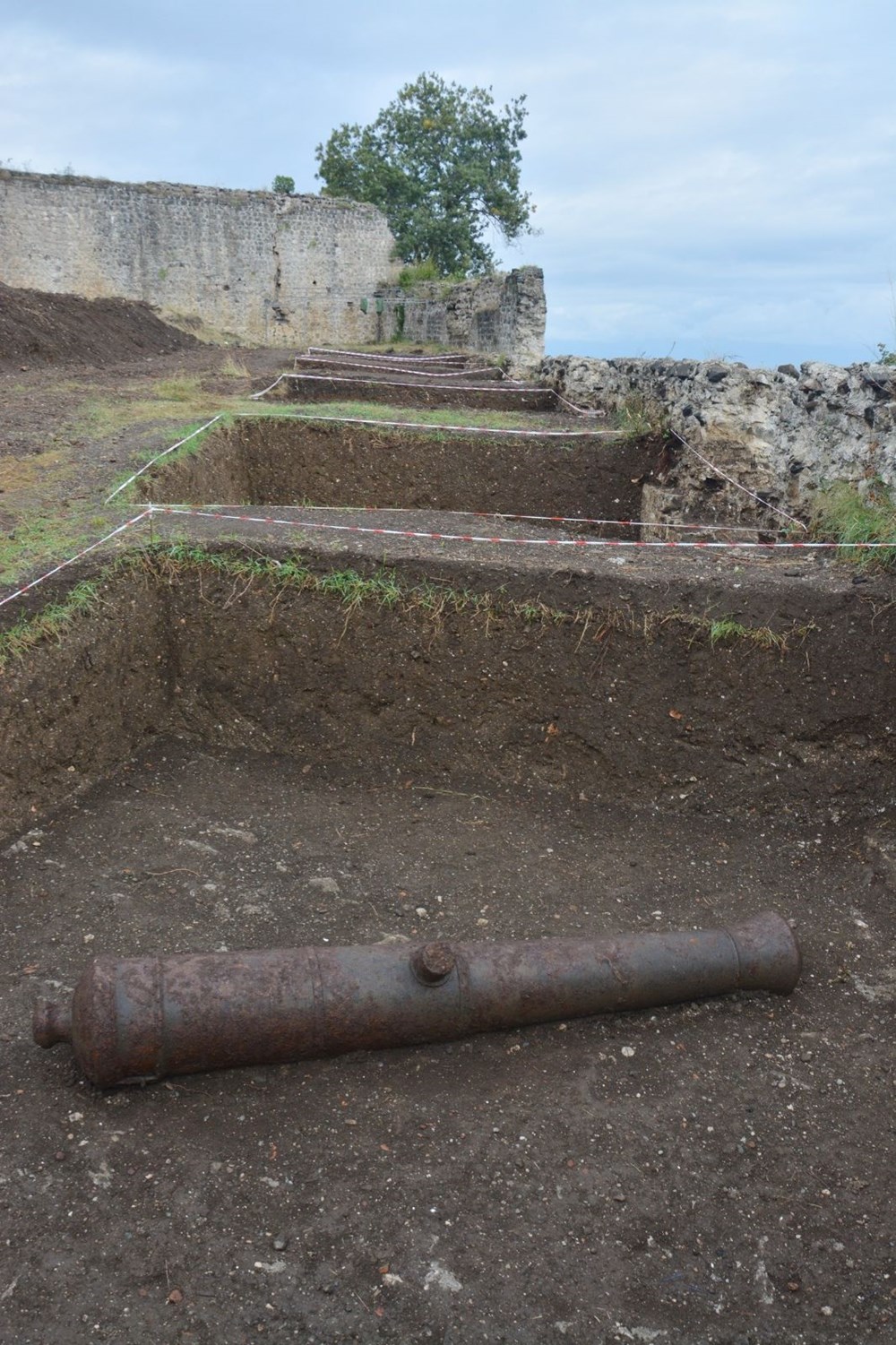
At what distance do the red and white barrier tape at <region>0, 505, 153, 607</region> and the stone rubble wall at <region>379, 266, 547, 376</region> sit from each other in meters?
9.85

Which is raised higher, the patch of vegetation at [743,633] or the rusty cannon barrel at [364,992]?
the patch of vegetation at [743,633]

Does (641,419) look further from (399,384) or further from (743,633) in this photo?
(399,384)

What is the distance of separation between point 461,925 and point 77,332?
15.6m

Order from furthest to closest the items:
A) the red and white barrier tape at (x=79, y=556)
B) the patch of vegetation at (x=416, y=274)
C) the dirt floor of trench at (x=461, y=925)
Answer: the patch of vegetation at (x=416, y=274), the red and white barrier tape at (x=79, y=556), the dirt floor of trench at (x=461, y=925)

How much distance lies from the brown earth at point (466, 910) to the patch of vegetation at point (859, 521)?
0.68ft

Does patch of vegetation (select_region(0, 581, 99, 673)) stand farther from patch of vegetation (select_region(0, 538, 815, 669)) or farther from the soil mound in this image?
the soil mound

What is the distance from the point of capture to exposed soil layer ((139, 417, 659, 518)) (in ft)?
28.9

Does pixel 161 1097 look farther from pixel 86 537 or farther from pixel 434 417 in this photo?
pixel 434 417

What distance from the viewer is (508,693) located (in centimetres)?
494

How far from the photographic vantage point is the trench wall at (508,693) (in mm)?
4617

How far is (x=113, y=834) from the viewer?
4.09 meters

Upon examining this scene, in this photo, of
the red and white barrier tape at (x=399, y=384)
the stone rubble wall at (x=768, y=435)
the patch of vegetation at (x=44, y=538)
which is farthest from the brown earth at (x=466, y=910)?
the red and white barrier tape at (x=399, y=384)

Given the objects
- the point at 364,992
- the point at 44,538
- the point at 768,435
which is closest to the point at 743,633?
→ the point at 768,435

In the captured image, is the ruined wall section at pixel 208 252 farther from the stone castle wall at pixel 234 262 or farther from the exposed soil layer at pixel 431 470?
the exposed soil layer at pixel 431 470
